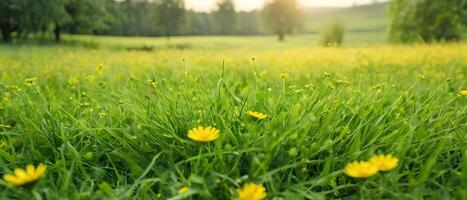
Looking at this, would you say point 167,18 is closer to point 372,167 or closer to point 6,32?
point 6,32

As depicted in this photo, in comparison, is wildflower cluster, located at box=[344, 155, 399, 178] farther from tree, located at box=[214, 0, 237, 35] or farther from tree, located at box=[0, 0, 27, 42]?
tree, located at box=[214, 0, 237, 35]

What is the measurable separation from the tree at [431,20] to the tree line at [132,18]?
1681cm

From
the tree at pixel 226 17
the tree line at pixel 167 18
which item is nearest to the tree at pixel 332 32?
the tree line at pixel 167 18

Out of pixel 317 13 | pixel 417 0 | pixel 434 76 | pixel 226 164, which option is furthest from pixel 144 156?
pixel 317 13

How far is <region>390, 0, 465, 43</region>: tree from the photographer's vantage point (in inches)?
762

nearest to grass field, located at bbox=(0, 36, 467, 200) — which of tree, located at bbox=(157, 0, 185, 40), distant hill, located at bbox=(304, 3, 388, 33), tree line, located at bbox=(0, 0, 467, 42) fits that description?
tree line, located at bbox=(0, 0, 467, 42)

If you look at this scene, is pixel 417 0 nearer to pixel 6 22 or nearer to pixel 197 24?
pixel 6 22

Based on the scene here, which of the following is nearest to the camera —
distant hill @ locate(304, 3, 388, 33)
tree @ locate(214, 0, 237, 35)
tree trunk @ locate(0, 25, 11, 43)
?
tree trunk @ locate(0, 25, 11, 43)

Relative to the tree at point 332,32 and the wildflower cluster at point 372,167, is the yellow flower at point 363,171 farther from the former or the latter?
the tree at point 332,32

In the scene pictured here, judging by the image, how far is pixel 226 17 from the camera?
7062 centimetres

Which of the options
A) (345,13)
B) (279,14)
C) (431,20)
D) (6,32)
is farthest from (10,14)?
(345,13)

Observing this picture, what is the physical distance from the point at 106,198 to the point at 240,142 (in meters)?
0.64

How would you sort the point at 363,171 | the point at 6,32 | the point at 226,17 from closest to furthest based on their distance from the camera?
the point at 363,171, the point at 6,32, the point at 226,17

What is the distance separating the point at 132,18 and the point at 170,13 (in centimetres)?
1271
